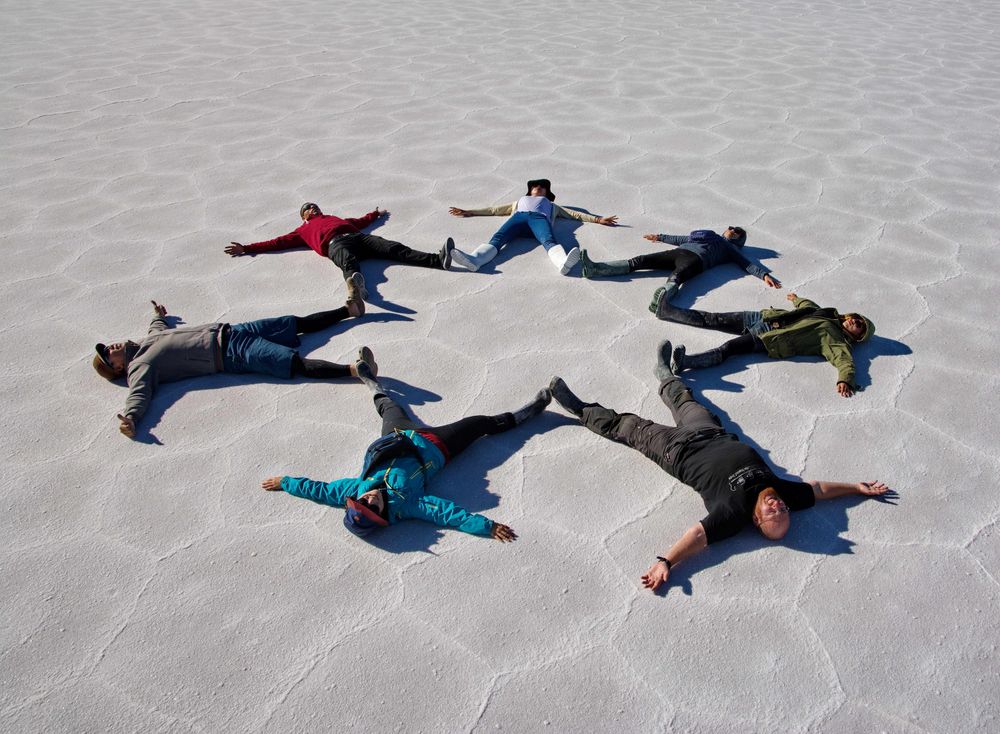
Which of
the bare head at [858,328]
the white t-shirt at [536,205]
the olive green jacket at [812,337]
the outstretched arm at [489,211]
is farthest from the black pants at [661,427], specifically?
the outstretched arm at [489,211]

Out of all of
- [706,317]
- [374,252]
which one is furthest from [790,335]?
[374,252]

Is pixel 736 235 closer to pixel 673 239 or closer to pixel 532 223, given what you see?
pixel 673 239

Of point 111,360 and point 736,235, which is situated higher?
point 111,360

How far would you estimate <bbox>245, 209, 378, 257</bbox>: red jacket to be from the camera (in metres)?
5.30

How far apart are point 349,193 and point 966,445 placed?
4.70 meters

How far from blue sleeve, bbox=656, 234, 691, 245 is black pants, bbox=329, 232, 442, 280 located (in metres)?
1.57

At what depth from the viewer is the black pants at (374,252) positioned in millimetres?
5164

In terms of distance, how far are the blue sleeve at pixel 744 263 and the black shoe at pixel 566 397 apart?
1915 mm

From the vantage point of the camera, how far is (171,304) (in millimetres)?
4770

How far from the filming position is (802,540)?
10.2 feet

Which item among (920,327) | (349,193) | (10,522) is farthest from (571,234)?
(10,522)

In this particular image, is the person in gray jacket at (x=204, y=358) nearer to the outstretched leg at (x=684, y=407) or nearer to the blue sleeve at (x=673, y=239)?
the outstretched leg at (x=684, y=407)

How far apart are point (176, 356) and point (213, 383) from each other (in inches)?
9.4

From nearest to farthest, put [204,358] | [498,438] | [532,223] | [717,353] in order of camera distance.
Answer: [498,438]
[204,358]
[717,353]
[532,223]
